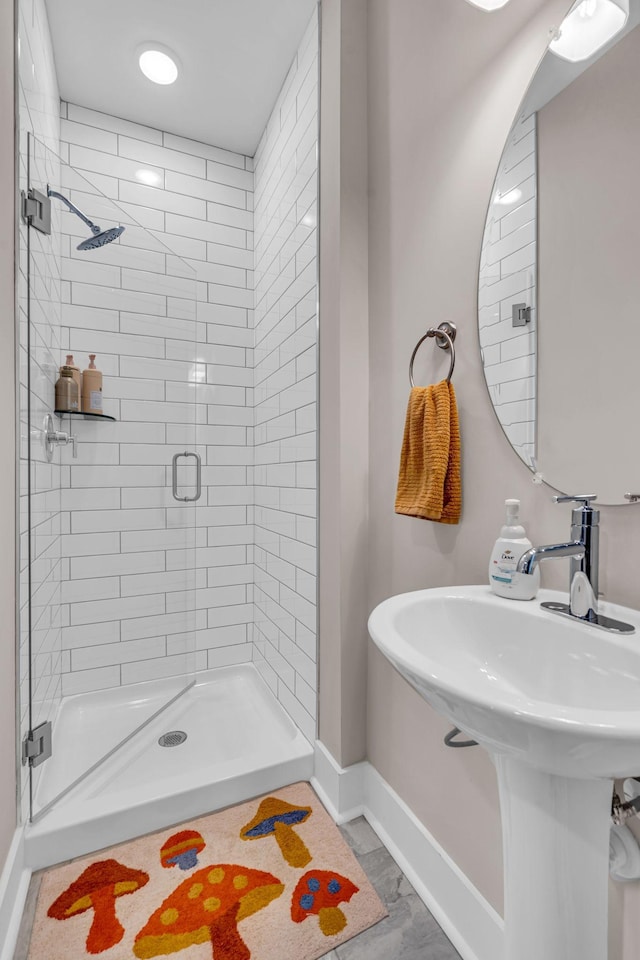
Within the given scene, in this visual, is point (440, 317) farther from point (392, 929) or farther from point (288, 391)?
point (392, 929)

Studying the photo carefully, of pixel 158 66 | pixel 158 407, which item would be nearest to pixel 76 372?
pixel 158 407

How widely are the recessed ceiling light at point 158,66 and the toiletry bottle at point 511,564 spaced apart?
7.30 feet

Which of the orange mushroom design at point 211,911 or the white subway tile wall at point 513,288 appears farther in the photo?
the orange mushroom design at point 211,911

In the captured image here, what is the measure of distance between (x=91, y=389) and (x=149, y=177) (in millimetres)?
1140

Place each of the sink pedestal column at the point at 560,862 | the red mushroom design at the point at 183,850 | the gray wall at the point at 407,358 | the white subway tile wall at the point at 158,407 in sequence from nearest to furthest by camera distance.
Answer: the sink pedestal column at the point at 560,862 → the gray wall at the point at 407,358 → the red mushroom design at the point at 183,850 → the white subway tile wall at the point at 158,407

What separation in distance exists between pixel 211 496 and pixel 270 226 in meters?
1.33

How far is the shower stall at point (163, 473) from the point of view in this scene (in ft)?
4.76

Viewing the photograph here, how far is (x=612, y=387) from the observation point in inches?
29.7

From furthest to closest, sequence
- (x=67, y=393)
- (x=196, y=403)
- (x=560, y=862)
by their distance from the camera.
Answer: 1. (x=196, y=403)
2. (x=67, y=393)
3. (x=560, y=862)

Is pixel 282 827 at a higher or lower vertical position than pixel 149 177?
lower

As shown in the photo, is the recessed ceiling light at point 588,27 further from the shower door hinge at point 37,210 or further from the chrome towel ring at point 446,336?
the shower door hinge at point 37,210

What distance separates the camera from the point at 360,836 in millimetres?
1369

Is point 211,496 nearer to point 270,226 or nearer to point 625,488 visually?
point 270,226

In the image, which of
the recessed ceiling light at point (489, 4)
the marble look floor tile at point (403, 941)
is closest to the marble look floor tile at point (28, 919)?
the marble look floor tile at point (403, 941)
